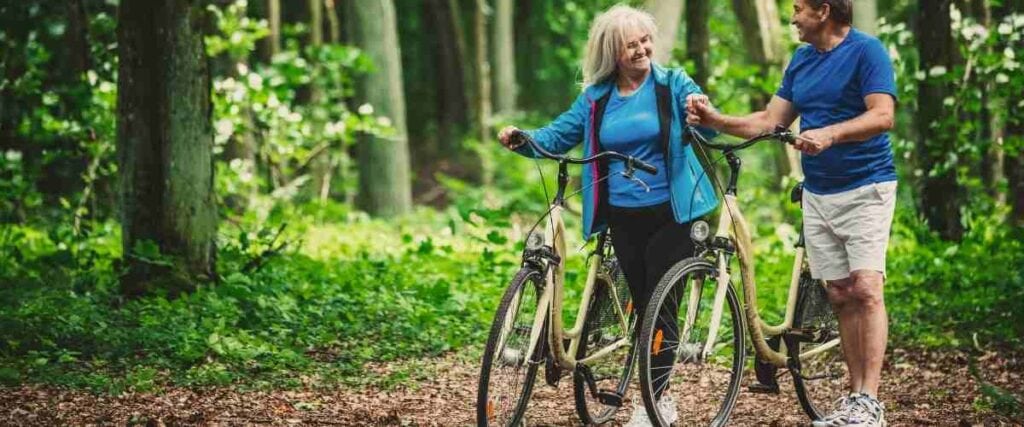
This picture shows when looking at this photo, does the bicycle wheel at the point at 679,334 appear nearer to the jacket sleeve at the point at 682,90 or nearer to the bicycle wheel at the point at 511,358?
the bicycle wheel at the point at 511,358

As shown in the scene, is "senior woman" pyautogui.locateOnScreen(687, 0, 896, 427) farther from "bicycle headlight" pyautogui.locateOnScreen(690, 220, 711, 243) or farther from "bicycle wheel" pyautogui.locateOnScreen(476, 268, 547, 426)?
"bicycle wheel" pyautogui.locateOnScreen(476, 268, 547, 426)

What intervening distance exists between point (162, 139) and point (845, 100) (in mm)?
5070

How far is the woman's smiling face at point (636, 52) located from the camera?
18.8ft

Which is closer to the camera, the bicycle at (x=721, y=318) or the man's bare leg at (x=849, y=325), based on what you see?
the bicycle at (x=721, y=318)

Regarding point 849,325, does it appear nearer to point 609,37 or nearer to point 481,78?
point 609,37

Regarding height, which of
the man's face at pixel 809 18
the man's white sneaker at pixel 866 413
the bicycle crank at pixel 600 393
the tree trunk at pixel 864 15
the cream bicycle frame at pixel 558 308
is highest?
the tree trunk at pixel 864 15

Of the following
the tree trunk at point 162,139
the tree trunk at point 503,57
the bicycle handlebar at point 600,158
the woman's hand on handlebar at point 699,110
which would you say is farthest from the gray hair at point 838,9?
the tree trunk at point 503,57

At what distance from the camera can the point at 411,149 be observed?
37.0 m

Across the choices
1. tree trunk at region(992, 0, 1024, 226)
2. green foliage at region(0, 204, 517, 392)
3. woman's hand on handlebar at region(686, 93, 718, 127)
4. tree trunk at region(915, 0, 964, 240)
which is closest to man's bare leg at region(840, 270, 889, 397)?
woman's hand on handlebar at region(686, 93, 718, 127)

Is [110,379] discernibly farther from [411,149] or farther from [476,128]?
[411,149]

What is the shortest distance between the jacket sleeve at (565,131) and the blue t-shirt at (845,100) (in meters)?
1.00

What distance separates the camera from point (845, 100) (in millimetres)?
5523

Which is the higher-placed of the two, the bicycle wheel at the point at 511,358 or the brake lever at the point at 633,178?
the brake lever at the point at 633,178

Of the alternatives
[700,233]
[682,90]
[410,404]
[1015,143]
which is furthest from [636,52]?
[1015,143]
